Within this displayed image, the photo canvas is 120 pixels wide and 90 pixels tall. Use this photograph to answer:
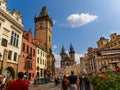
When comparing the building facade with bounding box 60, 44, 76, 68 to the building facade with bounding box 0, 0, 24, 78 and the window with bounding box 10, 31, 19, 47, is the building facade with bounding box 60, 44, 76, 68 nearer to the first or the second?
the building facade with bounding box 0, 0, 24, 78

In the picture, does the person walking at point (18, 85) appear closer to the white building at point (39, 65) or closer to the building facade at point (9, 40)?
the building facade at point (9, 40)

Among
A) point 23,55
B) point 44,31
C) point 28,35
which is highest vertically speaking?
point 44,31

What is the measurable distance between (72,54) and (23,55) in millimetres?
114447

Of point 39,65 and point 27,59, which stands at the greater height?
point 27,59

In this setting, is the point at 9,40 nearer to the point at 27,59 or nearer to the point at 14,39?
the point at 14,39

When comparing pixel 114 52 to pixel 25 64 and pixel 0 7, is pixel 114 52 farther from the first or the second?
pixel 25 64

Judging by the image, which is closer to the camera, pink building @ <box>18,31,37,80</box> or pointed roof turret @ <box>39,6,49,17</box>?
pink building @ <box>18,31,37,80</box>

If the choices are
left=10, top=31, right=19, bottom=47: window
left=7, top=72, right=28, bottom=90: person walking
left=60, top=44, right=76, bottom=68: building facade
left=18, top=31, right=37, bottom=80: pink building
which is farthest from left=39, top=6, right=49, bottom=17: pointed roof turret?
left=60, top=44, right=76, bottom=68: building facade

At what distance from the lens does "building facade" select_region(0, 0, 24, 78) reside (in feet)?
83.0

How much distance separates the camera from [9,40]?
27500mm

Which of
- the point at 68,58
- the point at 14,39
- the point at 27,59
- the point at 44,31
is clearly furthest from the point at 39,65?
the point at 68,58

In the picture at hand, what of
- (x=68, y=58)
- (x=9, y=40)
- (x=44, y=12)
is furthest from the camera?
(x=68, y=58)

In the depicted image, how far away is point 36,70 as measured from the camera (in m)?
42.0

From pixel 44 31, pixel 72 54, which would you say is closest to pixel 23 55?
pixel 44 31
